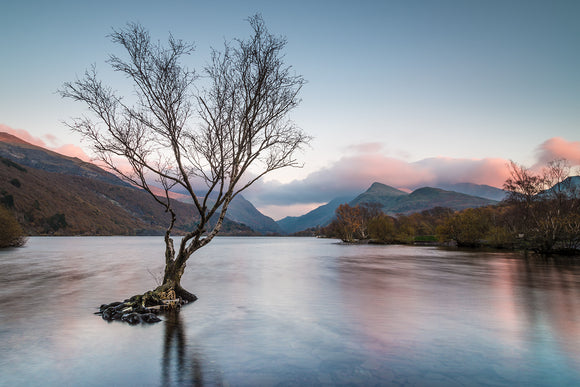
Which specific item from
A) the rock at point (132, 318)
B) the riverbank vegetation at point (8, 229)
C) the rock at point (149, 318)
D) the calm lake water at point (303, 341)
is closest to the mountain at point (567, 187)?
the calm lake water at point (303, 341)

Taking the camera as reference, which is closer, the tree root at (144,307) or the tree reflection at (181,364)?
the tree reflection at (181,364)

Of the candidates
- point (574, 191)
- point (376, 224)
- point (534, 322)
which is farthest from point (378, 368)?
point (376, 224)

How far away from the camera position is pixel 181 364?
7.98 m

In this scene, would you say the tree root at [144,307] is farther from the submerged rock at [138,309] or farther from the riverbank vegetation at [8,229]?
the riverbank vegetation at [8,229]

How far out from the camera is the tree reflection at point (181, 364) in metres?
6.95

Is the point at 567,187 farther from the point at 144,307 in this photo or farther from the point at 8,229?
the point at 8,229

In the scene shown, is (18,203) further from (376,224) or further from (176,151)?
(176,151)

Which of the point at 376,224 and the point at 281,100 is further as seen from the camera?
the point at 376,224

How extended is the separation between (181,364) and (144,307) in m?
5.37

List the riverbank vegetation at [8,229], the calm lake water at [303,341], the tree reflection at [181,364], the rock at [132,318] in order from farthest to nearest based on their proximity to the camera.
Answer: the riverbank vegetation at [8,229]
the rock at [132,318]
the calm lake water at [303,341]
the tree reflection at [181,364]

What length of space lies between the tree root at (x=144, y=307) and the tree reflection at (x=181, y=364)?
1.51 m

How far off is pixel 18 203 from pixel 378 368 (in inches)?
8785

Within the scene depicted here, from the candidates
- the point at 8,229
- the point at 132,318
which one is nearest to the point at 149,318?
the point at 132,318

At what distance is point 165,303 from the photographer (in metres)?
13.4
